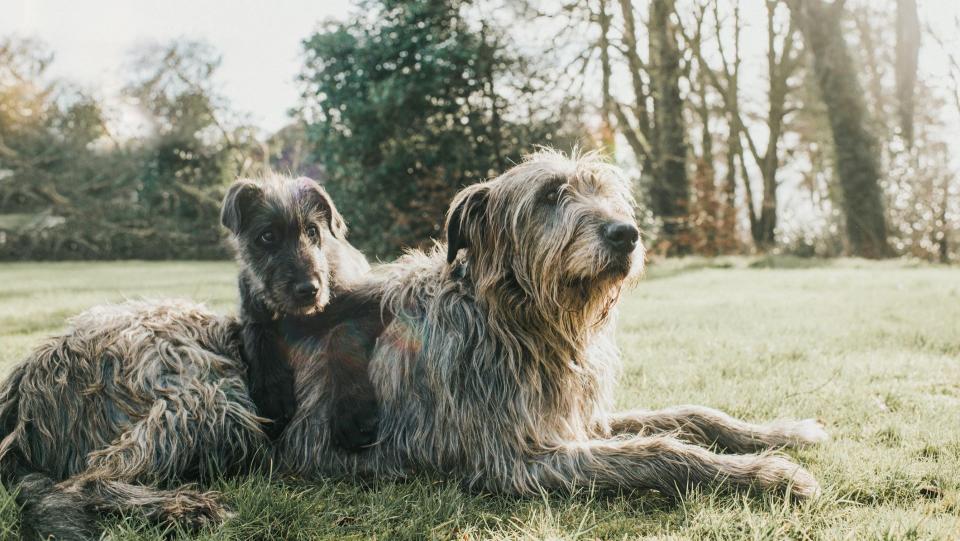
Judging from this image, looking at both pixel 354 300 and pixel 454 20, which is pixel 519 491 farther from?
pixel 454 20

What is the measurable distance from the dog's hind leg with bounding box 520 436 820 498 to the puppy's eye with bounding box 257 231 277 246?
6.06 feet

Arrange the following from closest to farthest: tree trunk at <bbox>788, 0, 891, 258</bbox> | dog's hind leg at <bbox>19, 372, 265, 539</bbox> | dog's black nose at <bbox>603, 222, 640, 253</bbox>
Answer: dog's hind leg at <bbox>19, 372, 265, 539</bbox>
dog's black nose at <bbox>603, 222, 640, 253</bbox>
tree trunk at <bbox>788, 0, 891, 258</bbox>

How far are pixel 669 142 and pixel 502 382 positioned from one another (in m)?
15.2

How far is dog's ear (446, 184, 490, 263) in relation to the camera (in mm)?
3307

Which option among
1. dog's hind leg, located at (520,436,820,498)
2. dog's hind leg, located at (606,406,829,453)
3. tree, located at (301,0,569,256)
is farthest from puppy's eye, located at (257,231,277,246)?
tree, located at (301,0,569,256)

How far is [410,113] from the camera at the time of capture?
1220 centimetres

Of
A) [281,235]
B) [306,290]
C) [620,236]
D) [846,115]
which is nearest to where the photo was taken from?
[620,236]

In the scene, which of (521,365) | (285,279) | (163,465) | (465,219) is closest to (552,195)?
(465,219)

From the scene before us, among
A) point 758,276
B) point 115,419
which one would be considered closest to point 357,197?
point 758,276

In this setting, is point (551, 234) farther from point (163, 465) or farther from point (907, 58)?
point (907, 58)

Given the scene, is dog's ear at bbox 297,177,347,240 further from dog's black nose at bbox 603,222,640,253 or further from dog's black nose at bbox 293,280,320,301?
dog's black nose at bbox 603,222,640,253

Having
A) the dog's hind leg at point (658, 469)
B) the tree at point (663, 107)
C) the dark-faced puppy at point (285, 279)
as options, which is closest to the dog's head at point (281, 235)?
the dark-faced puppy at point (285, 279)

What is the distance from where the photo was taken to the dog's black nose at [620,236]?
303cm

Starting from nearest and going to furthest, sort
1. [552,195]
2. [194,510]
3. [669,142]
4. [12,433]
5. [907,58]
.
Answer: [194,510]
[12,433]
[552,195]
[669,142]
[907,58]
